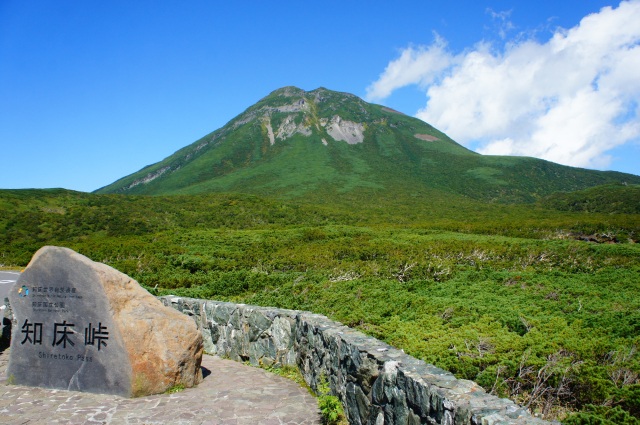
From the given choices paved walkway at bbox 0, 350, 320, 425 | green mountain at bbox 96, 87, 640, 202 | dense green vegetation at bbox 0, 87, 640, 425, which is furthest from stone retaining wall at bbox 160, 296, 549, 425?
green mountain at bbox 96, 87, 640, 202

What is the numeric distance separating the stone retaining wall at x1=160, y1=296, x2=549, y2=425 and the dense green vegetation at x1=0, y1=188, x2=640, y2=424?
1741 millimetres

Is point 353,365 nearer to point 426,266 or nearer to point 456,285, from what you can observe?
point 456,285

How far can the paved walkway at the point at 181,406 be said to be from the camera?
640 cm

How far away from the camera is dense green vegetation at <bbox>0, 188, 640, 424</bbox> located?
655cm

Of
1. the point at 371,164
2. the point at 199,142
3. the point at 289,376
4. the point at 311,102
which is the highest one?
the point at 311,102

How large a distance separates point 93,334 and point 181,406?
7.05 ft

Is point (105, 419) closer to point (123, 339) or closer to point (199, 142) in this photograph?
point (123, 339)

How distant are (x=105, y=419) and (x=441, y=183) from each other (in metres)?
105

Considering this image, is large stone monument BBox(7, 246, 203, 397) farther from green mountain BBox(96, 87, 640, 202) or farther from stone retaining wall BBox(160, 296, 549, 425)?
green mountain BBox(96, 87, 640, 202)

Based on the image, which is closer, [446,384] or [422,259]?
[446,384]

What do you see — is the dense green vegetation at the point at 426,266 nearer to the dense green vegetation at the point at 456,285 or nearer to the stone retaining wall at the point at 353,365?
the dense green vegetation at the point at 456,285

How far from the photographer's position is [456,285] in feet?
52.1

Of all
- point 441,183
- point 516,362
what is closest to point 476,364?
point 516,362

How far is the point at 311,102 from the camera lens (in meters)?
171
